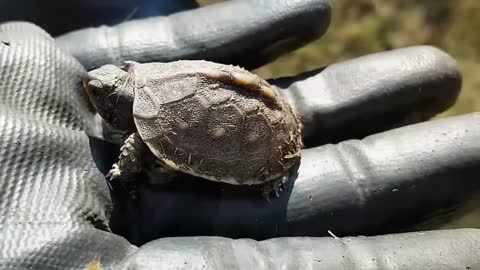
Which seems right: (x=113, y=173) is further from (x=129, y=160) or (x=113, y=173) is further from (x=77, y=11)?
(x=77, y=11)

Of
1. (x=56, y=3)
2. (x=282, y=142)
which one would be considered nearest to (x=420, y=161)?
(x=282, y=142)

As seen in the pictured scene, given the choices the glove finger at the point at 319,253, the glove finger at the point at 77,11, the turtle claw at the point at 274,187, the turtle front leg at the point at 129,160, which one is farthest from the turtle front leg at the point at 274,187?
the glove finger at the point at 77,11

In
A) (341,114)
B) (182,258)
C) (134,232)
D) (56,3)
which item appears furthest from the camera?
A: (56,3)

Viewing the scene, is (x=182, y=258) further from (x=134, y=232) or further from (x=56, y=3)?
(x=56, y=3)

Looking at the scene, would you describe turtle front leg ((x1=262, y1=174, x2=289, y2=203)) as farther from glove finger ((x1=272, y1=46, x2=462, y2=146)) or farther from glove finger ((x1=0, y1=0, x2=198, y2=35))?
glove finger ((x1=0, y1=0, x2=198, y2=35))

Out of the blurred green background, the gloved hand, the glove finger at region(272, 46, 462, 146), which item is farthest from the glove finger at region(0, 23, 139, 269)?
the blurred green background

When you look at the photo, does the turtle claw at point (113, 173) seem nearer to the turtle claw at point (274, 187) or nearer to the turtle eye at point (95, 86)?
the turtle eye at point (95, 86)

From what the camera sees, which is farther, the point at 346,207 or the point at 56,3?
the point at 56,3

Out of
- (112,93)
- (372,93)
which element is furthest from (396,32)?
(112,93)
